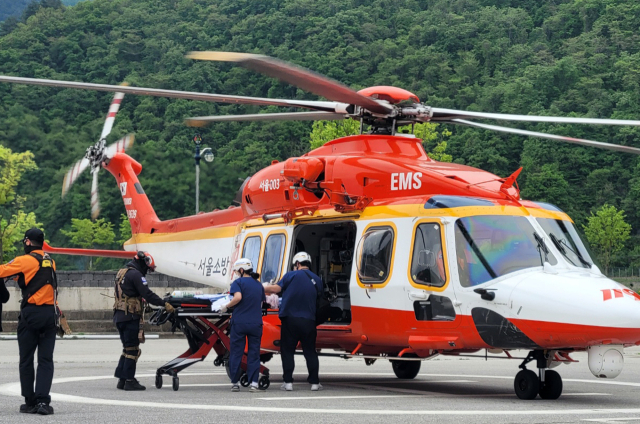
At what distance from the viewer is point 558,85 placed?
98.9 metres

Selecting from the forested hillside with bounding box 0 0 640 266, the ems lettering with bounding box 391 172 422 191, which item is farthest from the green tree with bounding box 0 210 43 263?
the ems lettering with bounding box 391 172 422 191

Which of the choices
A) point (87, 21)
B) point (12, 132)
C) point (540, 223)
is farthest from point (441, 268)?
point (87, 21)

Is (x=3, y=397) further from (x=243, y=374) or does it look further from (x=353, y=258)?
(x=353, y=258)

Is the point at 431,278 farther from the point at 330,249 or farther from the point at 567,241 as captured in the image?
the point at 330,249

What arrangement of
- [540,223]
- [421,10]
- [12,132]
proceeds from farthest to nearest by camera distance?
[421,10], [12,132], [540,223]

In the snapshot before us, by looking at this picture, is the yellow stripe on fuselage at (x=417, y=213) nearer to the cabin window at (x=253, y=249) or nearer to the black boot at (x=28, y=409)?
the cabin window at (x=253, y=249)

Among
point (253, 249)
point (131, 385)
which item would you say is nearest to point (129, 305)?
point (131, 385)

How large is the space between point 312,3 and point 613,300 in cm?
11858

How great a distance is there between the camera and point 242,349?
1254 centimetres

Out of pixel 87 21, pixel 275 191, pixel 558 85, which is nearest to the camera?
pixel 275 191

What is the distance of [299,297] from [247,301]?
0.74 m

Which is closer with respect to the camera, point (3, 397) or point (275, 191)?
point (3, 397)

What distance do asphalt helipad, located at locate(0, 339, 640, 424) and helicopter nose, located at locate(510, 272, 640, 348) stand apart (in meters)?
0.78

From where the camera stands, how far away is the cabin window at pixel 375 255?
12750 mm
